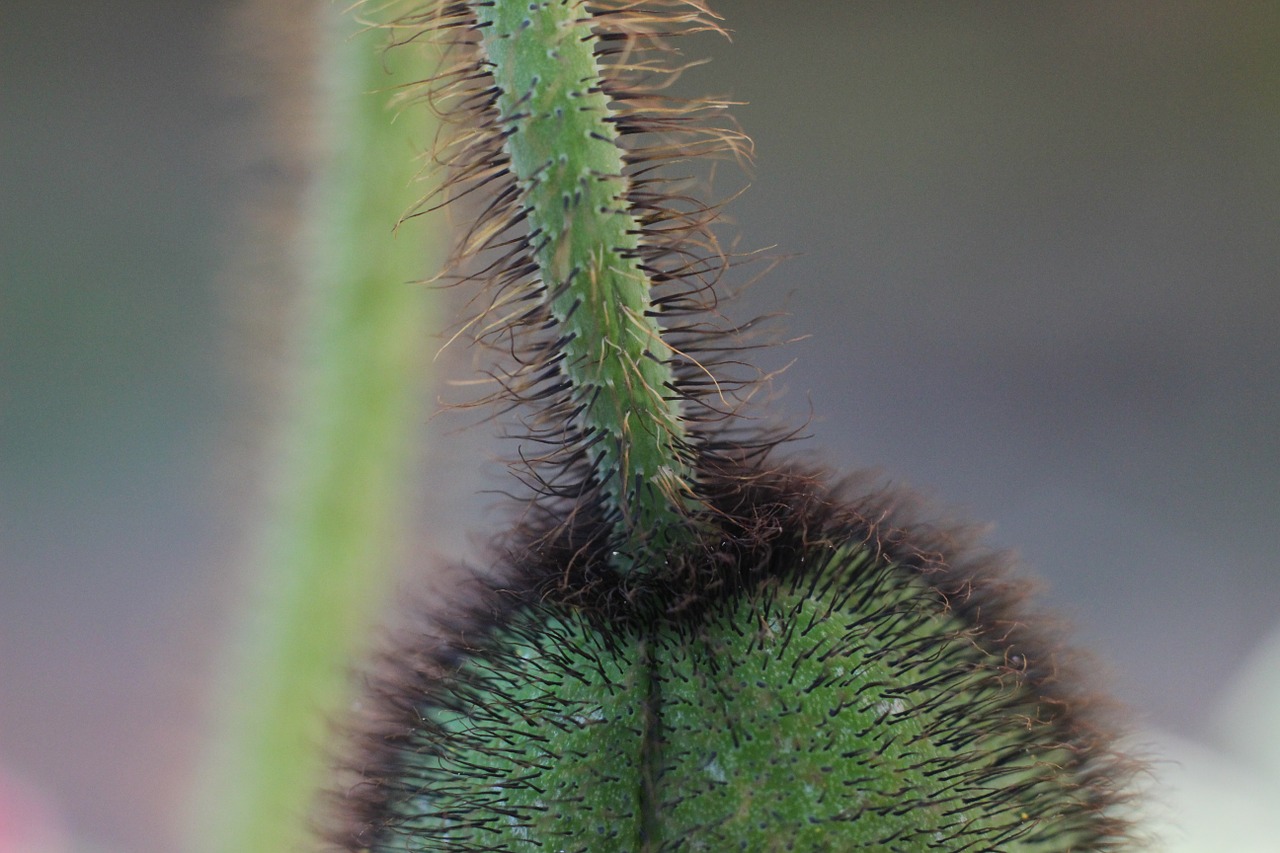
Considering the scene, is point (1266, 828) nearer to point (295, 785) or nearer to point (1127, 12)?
point (295, 785)

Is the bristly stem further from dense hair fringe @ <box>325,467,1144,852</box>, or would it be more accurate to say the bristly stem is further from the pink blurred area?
the pink blurred area

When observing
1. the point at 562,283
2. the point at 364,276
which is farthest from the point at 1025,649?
the point at 364,276

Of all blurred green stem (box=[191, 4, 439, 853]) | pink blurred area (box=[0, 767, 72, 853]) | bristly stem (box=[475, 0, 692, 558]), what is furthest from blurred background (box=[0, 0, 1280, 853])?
bristly stem (box=[475, 0, 692, 558])

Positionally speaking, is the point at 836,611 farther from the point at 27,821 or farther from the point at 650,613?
the point at 27,821

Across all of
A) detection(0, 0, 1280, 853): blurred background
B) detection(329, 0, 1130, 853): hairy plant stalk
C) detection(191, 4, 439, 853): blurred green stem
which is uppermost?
detection(0, 0, 1280, 853): blurred background

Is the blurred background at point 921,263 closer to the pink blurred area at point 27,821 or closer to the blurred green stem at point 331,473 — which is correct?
the pink blurred area at point 27,821

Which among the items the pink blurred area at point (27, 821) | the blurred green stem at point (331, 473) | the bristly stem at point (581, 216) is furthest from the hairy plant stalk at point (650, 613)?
the pink blurred area at point (27, 821)
